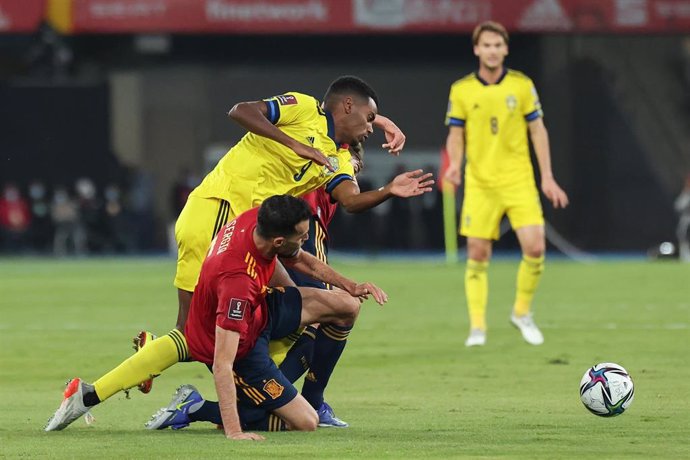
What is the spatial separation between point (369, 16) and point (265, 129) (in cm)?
2547

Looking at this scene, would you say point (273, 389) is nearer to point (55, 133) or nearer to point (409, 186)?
point (409, 186)

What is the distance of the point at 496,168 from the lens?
13.2 m

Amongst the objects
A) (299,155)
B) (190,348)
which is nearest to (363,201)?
(299,155)

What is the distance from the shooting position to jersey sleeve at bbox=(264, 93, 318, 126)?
8789mm

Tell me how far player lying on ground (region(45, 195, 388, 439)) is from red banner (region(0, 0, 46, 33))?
25825 millimetres

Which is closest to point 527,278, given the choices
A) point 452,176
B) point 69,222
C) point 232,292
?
point 452,176

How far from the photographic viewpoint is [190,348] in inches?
317

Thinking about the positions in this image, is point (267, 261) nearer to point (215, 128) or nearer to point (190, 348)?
point (190, 348)

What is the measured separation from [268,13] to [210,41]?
2879 millimetres

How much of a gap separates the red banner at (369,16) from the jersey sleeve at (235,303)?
26.2 m

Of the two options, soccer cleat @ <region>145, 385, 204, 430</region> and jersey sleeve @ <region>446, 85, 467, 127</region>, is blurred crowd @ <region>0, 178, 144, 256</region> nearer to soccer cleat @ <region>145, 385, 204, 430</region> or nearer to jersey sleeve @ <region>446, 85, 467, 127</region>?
jersey sleeve @ <region>446, 85, 467, 127</region>

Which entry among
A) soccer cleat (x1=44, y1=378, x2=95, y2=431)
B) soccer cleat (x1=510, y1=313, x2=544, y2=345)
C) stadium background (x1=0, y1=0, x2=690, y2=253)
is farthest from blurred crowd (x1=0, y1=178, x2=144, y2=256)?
soccer cleat (x1=44, y1=378, x2=95, y2=431)

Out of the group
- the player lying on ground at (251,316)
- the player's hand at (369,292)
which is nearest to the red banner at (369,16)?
the player lying on ground at (251,316)

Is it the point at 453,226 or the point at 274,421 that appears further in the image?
the point at 453,226
